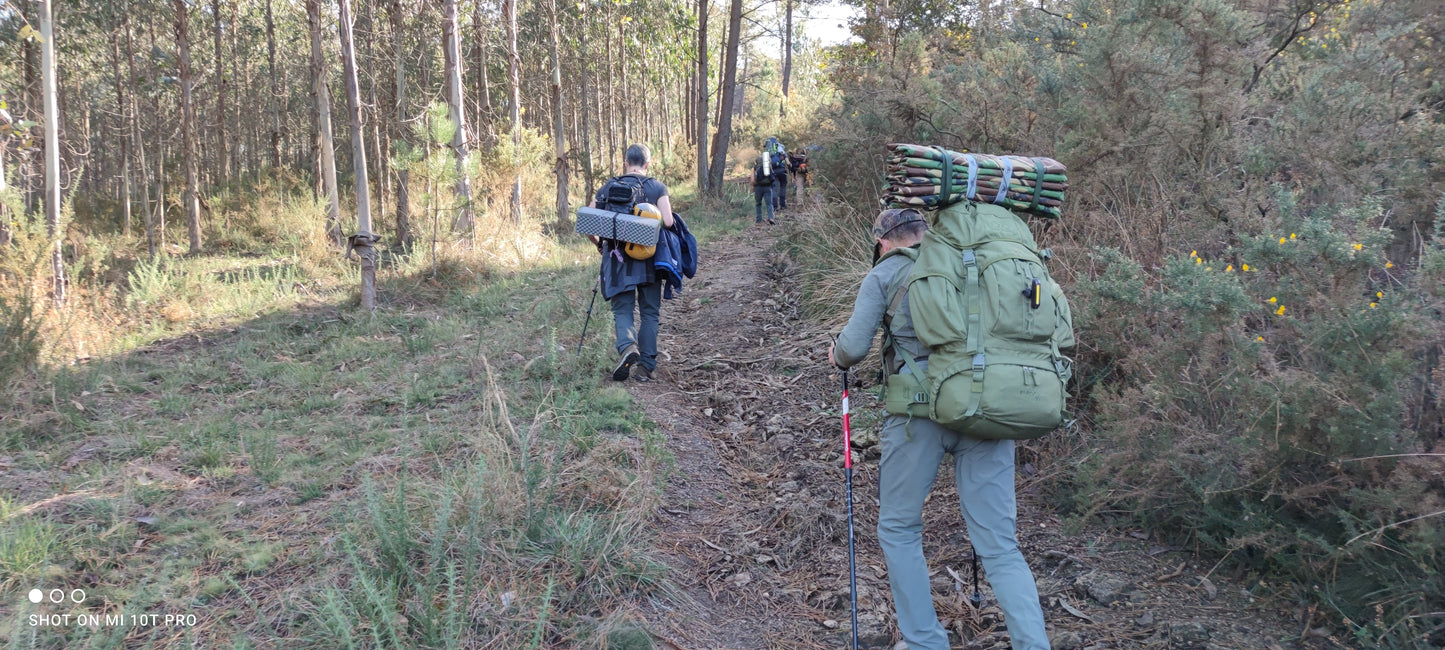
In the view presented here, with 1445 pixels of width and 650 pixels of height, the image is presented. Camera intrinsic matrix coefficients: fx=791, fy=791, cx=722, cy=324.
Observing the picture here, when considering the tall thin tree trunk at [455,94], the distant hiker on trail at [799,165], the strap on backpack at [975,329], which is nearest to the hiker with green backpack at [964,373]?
the strap on backpack at [975,329]

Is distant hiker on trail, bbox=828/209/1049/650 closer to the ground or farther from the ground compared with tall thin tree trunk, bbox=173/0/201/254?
closer to the ground

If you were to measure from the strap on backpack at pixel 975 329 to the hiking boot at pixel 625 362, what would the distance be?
3.77 meters

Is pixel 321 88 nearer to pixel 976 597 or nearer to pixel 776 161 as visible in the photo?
pixel 776 161

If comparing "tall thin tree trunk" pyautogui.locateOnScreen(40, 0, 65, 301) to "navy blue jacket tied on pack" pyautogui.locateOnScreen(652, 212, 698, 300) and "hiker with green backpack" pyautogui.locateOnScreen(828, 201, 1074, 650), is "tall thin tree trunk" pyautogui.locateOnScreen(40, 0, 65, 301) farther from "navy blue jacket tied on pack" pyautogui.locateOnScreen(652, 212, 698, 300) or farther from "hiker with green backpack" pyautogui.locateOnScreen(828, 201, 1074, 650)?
"hiker with green backpack" pyautogui.locateOnScreen(828, 201, 1074, 650)

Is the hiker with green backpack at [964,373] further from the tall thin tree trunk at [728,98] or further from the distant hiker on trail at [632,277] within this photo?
the tall thin tree trunk at [728,98]

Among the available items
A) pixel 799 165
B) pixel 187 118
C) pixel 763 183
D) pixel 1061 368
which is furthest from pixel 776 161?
pixel 1061 368

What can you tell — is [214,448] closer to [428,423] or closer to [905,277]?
[428,423]

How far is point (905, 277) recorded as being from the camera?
3.09 meters

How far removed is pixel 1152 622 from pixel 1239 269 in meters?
2.13

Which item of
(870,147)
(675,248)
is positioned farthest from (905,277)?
(870,147)

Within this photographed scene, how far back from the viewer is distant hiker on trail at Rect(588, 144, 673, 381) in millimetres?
6051

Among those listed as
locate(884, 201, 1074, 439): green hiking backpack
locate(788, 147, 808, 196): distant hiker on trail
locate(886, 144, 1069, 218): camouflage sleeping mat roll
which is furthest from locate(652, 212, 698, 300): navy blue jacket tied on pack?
locate(788, 147, 808, 196): distant hiker on trail

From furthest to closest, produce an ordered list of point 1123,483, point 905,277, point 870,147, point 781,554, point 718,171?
point 718,171 < point 870,147 < point 781,554 < point 1123,483 < point 905,277

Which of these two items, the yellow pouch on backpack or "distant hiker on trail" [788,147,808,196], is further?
"distant hiker on trail" [788,147,808,196]
